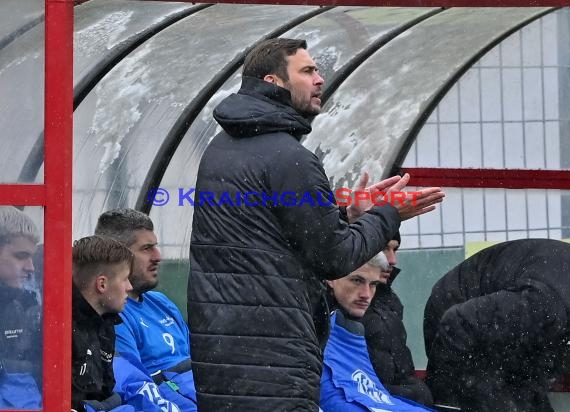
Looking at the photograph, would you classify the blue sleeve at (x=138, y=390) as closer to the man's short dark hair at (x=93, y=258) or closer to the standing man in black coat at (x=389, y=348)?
the man's short dark hair at (x=93, y=258)

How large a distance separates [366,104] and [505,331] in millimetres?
2174

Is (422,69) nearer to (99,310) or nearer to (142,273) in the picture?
(142,273)

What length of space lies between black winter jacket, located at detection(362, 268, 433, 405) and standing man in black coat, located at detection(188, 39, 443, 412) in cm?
188

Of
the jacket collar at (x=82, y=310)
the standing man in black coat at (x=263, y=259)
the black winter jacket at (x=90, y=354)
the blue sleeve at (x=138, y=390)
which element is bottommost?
the blue sleeve at (x=138, y=390)

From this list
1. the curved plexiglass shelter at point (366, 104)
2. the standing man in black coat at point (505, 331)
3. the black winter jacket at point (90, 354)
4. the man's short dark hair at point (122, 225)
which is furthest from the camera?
the curved plexiglass shelter at point (366, 104)

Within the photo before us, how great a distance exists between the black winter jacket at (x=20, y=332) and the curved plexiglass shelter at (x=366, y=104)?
2.34 metres

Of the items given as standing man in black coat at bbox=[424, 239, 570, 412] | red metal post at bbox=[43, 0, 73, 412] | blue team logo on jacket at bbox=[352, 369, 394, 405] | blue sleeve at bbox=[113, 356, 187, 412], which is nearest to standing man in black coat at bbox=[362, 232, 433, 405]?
standing man in black coat at bbox=[424, 239, 570, 412]

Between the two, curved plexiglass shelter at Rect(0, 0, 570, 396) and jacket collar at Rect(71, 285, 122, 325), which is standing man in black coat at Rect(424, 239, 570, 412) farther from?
jacket collar at Rect(71, 285, 122, 325)


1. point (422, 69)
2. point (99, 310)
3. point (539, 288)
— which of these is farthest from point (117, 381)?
point (422, 69)

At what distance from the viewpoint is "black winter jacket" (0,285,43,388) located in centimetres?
400

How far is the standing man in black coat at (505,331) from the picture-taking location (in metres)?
5.60

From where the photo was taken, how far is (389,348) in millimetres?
5875

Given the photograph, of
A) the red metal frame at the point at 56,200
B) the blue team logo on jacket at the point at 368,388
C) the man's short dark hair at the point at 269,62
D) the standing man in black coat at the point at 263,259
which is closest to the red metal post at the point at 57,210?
the red metal frame at the point at 56,200

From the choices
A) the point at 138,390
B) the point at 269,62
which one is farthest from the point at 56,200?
the point at 138,390
